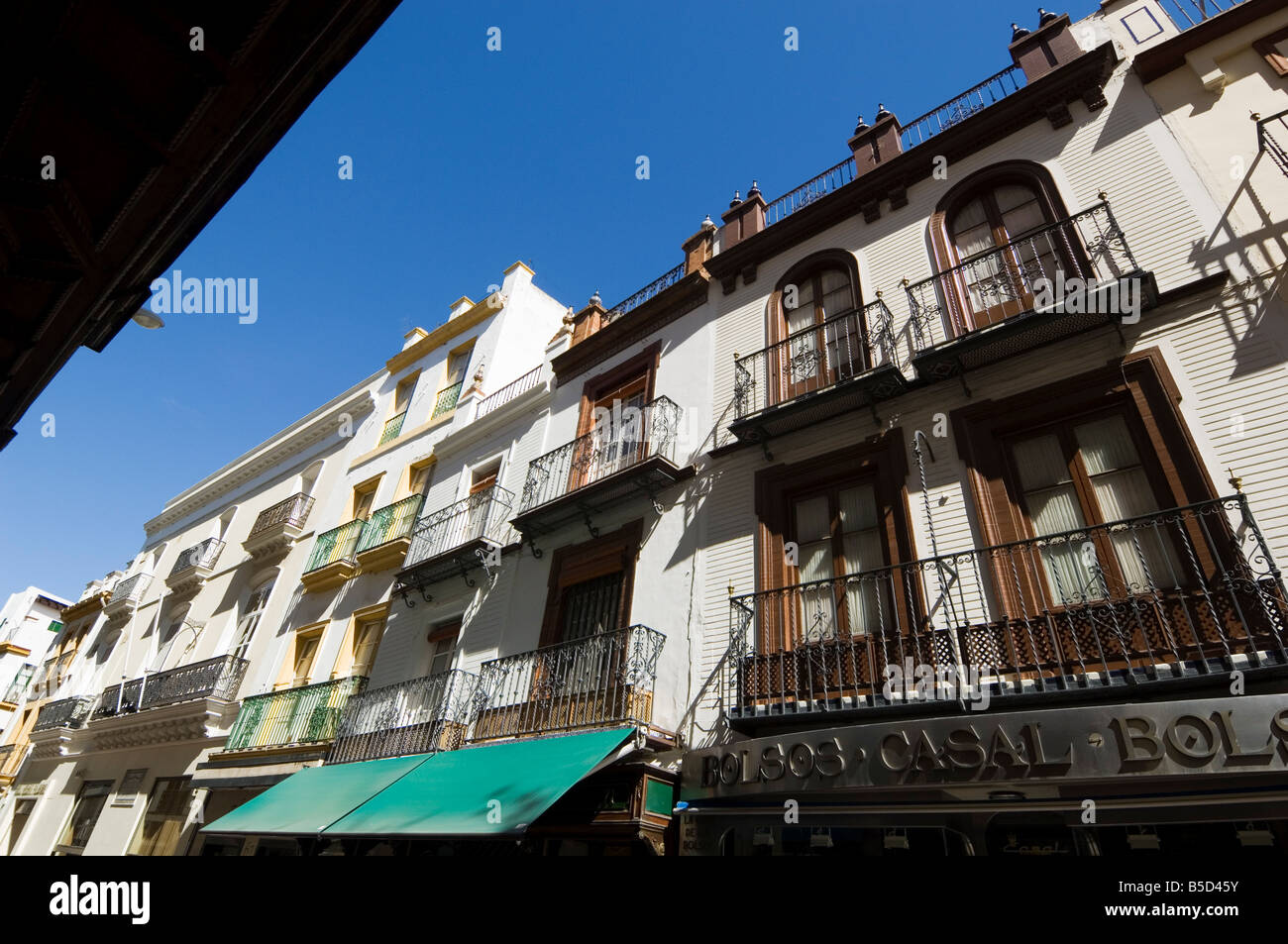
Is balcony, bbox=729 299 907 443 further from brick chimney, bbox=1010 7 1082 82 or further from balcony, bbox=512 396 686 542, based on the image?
brick chimney, bbox=1010 7 1082 82

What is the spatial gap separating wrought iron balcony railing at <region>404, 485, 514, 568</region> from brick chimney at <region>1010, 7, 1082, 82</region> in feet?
34.8

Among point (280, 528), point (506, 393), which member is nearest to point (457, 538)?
point (506, 393)

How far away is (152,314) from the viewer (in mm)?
5867

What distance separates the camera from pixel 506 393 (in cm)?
1585

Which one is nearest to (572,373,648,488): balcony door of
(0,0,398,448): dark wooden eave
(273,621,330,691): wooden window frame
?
(0,0,398,448): dark wooden eave

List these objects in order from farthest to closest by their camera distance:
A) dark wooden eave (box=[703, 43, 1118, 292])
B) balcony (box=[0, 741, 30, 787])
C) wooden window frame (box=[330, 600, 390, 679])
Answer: balcony (box=[0, 741, 30, 787]) → wooden window frame (box=[330, 600, 390, 679]) → dark wooden eave (box=[703, 43, 1118, 292])

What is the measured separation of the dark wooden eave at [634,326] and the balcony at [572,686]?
6.07m

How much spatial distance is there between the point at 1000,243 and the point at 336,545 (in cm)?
1483

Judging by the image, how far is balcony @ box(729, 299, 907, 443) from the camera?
8133mm

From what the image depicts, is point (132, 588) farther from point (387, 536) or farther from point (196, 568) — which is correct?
point (387, 536)

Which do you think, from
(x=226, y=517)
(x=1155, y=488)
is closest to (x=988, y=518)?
(x=1155, y=488)

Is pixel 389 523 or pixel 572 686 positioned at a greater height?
pixel 389 523

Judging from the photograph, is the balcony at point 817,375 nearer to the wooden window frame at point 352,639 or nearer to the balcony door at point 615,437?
the balcony door at point 615,437
